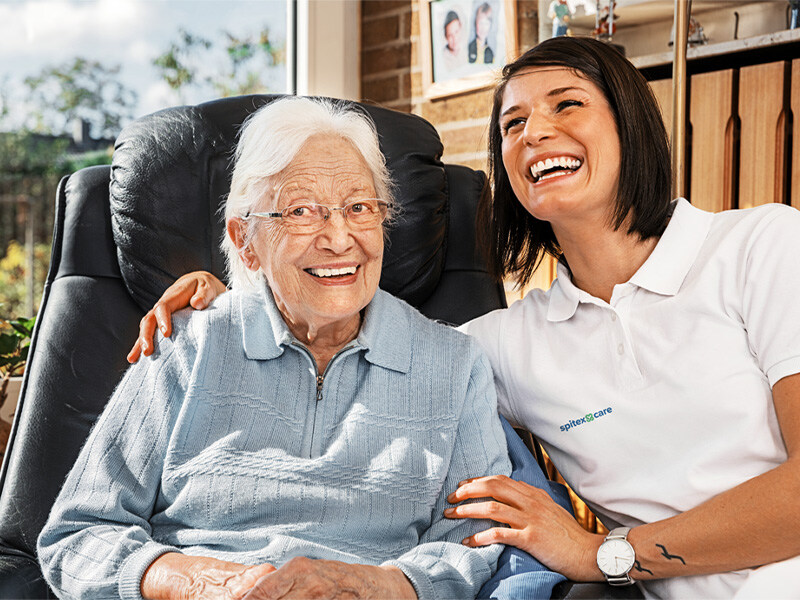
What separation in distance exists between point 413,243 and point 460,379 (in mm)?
396

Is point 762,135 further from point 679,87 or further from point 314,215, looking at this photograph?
point 314,215

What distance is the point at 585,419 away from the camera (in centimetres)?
137

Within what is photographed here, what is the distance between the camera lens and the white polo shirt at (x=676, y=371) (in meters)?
1.25

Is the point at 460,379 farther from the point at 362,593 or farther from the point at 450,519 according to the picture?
the point at 362,593

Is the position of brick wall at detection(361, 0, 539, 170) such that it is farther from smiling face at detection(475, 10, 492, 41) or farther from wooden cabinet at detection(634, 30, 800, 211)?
wooden cabinet at detection(634, 30, 800, 211)

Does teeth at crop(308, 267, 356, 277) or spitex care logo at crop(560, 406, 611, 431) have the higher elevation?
teeth at crop(308, 267, 356, 277)

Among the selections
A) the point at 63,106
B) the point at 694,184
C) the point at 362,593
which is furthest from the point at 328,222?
the point at 63,106

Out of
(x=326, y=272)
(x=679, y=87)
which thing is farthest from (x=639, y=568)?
(x=679, y=87)

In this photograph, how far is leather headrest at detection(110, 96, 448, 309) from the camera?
1.63m

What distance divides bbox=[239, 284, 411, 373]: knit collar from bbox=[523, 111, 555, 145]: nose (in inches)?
15.1

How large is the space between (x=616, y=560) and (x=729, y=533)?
0.17 m

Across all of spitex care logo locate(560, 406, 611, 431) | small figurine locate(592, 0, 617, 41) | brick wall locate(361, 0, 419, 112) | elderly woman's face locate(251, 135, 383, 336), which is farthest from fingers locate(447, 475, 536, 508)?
brick wall locate(361, 0, 419, 112)

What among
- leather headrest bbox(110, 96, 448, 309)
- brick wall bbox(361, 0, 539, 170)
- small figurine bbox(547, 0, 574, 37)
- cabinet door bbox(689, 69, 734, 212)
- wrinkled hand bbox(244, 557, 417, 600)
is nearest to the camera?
wrinkled hand bbox(244, 557, 417, 600)

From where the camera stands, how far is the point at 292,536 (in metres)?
1.29
